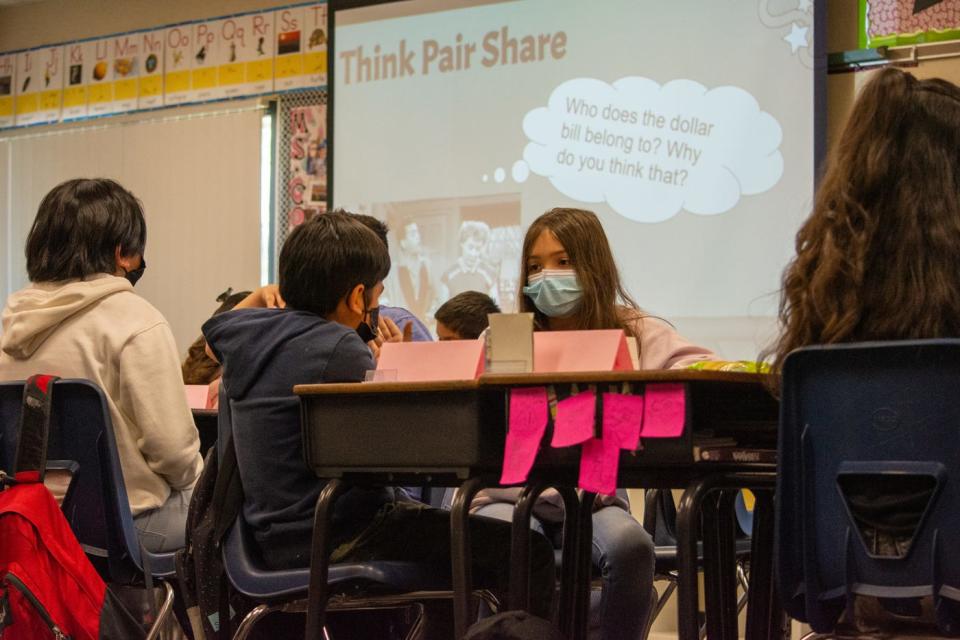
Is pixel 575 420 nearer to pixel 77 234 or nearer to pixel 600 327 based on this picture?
pixel 600 327

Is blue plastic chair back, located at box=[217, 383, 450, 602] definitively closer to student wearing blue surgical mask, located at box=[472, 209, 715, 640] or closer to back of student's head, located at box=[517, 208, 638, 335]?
student wearing blue surgical mask, located at box=[472, 209, 715, 640]

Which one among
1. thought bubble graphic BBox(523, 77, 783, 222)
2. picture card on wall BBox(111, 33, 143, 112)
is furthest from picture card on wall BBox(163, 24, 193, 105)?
thought bubble graphic BBox(523, 77, 783, 222)

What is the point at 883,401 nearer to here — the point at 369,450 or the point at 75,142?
the point at 369,450

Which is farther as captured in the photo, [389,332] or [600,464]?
[389,332]

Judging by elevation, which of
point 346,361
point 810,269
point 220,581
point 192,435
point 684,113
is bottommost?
point 220,581

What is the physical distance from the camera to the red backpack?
2.11 m

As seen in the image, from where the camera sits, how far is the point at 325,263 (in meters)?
2.32

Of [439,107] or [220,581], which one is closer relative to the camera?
[220,581]

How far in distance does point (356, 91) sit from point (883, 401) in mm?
4343

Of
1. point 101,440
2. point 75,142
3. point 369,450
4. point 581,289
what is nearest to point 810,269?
point 369,450

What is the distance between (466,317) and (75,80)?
3800 millimetres

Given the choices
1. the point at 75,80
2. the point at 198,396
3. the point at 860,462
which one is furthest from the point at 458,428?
the point at 75,80

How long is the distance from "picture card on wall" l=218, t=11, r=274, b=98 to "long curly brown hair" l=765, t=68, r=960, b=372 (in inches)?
184

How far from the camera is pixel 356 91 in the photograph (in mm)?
5586
